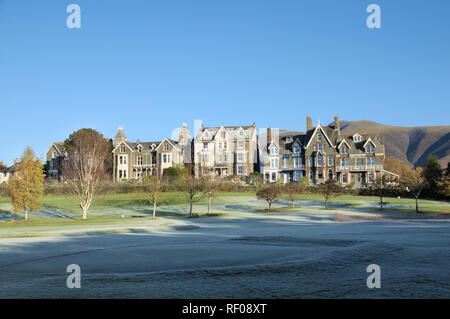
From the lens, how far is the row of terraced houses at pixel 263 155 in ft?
245

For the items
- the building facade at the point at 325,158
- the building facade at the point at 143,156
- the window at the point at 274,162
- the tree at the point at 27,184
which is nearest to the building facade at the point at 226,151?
the window at the point at 274,162

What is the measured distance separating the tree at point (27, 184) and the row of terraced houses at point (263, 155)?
36.9 m

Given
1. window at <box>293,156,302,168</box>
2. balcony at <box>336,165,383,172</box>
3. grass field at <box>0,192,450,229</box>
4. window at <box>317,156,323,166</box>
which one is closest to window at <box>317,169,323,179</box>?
window at <box>317,156,323,166</box>

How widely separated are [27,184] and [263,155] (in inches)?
2037

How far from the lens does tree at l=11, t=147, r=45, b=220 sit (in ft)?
122

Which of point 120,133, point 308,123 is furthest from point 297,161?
point 120,133

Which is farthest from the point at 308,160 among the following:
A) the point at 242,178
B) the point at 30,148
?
the point at 30,148

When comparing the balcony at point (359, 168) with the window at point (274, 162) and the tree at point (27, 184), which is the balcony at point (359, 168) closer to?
the window at point (274, 162)

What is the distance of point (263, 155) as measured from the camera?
267 feet

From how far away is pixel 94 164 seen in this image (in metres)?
44.9

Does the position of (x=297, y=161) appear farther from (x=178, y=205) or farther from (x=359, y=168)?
(x=178, y=205)

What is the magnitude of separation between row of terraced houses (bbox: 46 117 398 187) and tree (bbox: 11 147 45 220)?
3691 centimetres

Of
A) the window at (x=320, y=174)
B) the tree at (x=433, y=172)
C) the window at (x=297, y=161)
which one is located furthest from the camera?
the window at (x=297, y=161)
